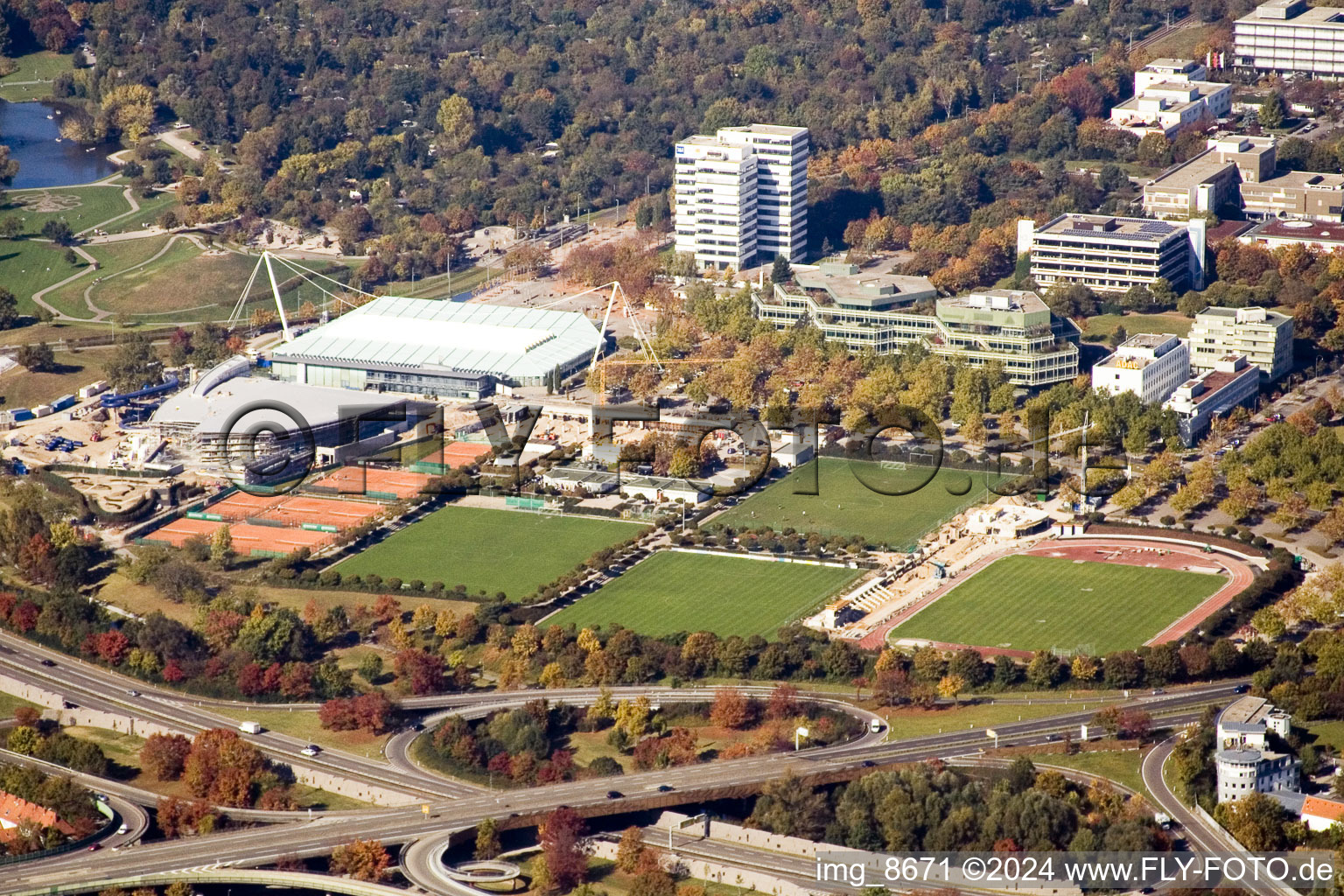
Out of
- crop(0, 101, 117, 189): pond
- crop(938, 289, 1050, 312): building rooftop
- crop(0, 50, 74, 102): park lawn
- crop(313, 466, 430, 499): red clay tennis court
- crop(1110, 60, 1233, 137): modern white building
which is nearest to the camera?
crop(313, 466, 430, 499): red clay tennis court

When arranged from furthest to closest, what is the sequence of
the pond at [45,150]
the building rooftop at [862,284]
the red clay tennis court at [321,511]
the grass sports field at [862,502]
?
the pond at [45,150], the building rooftop at [862,284], the red clay tennis court at [321,511], the grass sports field at [862,502]

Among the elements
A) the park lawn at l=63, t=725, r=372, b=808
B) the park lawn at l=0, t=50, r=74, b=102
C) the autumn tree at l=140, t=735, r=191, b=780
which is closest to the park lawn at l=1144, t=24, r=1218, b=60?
the park lawn at l=0, t=50, r=74, b=102

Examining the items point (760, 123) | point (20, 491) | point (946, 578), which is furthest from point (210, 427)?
point (760, 123)

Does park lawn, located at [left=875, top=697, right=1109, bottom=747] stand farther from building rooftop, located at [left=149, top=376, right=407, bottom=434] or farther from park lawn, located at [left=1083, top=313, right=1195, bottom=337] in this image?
park lawn, located at [left=1083, top=313, right=1195, bottom=337]

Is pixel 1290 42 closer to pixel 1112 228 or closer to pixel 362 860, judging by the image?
pixel 1112 228

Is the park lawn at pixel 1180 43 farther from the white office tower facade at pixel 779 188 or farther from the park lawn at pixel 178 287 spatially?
the park lawn at pixel 178 287

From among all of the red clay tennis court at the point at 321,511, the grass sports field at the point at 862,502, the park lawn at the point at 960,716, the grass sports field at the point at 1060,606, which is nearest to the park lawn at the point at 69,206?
the red clay tennis court at the point at 321,511
